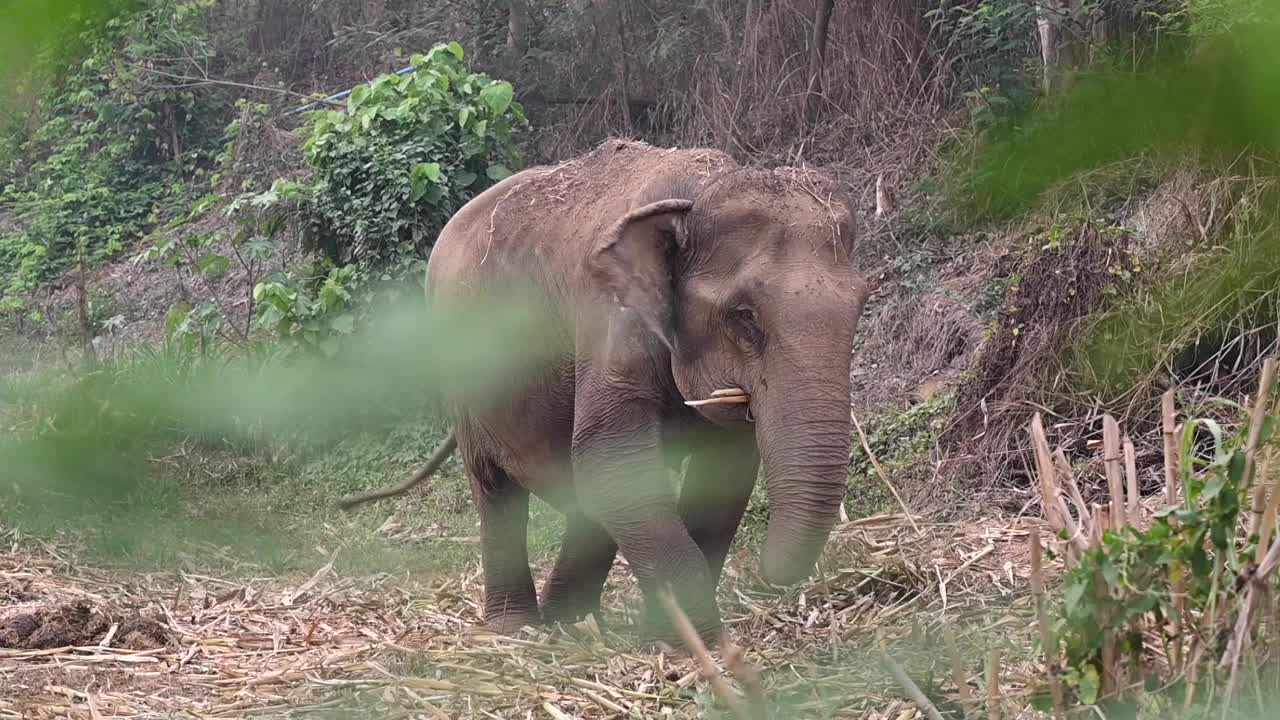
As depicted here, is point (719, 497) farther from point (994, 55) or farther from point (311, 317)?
point (311, 317)

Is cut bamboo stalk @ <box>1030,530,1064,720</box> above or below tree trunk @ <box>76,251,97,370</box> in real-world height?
below

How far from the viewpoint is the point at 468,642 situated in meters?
5.75

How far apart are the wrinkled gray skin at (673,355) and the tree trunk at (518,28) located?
87.5 inches

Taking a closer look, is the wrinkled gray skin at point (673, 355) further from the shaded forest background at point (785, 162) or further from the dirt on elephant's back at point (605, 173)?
the shaded forest background at point (785, 162)

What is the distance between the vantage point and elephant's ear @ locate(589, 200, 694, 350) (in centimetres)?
559

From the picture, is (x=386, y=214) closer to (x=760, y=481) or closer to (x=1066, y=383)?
(x=760, y=481)

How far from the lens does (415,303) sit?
3.83 feet

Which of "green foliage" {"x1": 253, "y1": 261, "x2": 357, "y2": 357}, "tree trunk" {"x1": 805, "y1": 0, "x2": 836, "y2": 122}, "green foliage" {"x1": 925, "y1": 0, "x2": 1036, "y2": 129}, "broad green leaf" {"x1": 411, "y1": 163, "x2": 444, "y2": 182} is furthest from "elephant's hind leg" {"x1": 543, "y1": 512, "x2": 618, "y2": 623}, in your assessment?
"broad green leaf" {"x1": 411, "y1": 163, "x2": 444, "y2": 182}

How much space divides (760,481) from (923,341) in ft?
6.41

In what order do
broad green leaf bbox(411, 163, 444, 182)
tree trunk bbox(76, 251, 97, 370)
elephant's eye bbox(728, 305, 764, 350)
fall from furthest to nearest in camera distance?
1. broad green leaf bbox(411, 163, 444, 182)
2. elephant's eye bbox(728, 305, 764, 350)
3. tree trunk bbox(76, 251, 97, 370)

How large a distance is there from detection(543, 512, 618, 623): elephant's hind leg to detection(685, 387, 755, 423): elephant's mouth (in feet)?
3.21

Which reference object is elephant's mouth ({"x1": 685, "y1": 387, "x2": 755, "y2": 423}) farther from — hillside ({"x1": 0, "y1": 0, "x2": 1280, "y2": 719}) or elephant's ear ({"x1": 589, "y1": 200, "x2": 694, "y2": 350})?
hillside ({"x1": 0, "y1": 0, "x2": 1280, "y2": 719})

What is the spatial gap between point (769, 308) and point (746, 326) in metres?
0.16

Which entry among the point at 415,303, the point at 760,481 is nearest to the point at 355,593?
the point at 760,481
